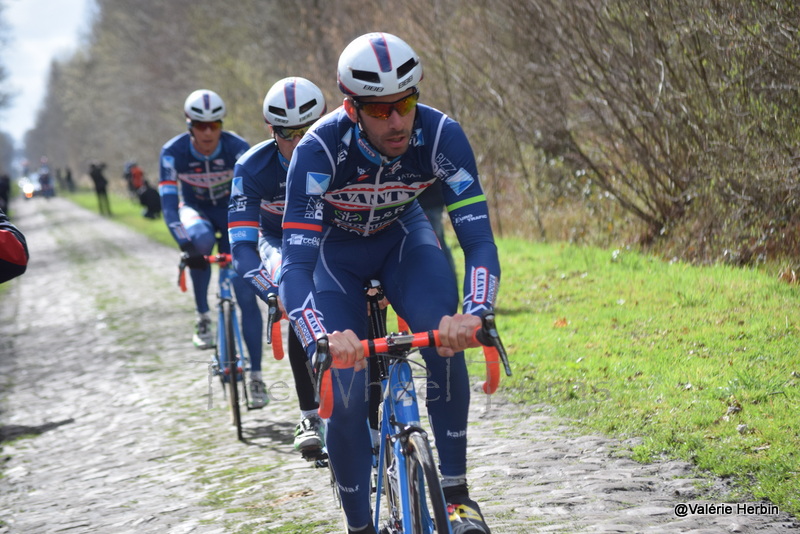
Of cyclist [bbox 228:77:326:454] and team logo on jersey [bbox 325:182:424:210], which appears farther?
cyclist [bbox 228:77:326:454]

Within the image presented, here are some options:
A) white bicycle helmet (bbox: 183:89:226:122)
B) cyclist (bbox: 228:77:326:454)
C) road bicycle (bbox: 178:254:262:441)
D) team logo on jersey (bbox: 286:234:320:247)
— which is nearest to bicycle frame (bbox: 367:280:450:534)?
team logo on jersey (bbox: 286:234:320:247)

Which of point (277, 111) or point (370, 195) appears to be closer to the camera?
point (370, 195)

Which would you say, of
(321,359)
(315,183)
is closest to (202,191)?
(315,183)

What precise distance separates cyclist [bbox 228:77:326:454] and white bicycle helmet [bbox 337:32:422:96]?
1967mm

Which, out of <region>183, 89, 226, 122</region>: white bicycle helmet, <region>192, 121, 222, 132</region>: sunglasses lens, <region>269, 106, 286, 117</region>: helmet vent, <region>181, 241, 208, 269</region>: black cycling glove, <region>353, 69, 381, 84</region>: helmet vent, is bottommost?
<region>181, 241, 208, 269</region>: black cycling glove

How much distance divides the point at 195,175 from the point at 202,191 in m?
0.18

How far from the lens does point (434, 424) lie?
398cm

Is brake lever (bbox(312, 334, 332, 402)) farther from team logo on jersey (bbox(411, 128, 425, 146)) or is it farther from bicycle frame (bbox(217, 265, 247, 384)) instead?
bicycle frame (bbox(217, 265, 247, 384))

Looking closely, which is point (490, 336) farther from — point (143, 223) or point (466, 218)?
point (143, 223)

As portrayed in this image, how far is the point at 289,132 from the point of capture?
5910 millimetres

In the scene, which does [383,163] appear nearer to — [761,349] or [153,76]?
[761,349]

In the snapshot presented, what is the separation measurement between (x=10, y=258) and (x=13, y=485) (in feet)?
12.1

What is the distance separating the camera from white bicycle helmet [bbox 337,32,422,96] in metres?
3.79

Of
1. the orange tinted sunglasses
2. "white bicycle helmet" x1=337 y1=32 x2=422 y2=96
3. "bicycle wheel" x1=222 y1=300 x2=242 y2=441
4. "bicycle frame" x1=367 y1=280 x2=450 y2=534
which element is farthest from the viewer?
"bicycle wheel" x1=222 y1=300 x2=242 y2=441
